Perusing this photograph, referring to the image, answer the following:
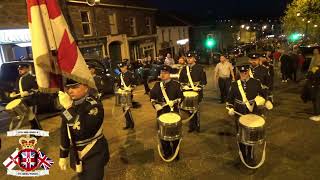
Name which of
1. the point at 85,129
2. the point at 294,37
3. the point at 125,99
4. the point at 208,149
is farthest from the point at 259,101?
the point at 294,37

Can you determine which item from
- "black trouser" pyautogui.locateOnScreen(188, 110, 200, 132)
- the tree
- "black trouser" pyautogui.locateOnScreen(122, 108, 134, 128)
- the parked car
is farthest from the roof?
the tree

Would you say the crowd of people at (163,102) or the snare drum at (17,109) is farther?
the snare drum at (17,109)

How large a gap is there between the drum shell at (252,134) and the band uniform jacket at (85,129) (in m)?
2.73

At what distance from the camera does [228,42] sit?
58.4m

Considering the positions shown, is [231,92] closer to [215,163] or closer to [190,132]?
[215,163]

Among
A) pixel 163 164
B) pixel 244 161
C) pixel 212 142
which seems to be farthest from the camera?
pixel 212 142

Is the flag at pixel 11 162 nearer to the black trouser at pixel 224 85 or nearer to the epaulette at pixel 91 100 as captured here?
the epaulette at pixel 91 100

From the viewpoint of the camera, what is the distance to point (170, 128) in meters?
5.82

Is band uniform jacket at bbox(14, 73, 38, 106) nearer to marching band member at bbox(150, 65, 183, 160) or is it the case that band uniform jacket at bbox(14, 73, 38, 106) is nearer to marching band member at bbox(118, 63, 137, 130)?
marching band member at bbox(118, 63, 137, 130)

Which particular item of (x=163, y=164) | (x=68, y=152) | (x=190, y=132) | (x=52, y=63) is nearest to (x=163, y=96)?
(x=163, y=164)

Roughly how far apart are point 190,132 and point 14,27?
13.8 meters

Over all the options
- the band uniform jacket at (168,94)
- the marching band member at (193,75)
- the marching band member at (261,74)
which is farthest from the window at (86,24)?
the band uniform jacket at (168,94)

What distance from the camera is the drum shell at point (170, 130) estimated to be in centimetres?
581

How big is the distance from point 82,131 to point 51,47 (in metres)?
1.23
